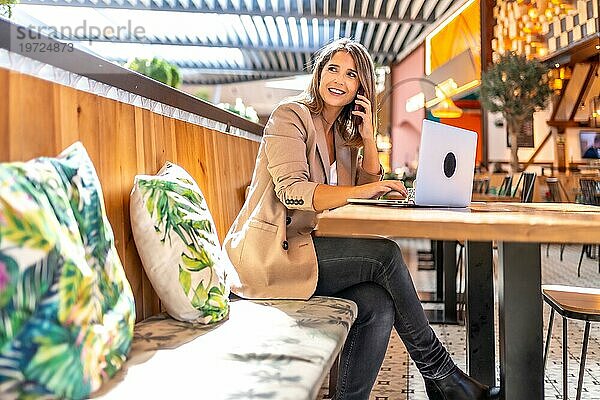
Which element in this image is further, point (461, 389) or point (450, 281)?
point (450, 281)

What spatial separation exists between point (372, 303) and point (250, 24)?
1137 cm

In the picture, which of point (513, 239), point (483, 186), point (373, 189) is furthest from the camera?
point (483, 186)

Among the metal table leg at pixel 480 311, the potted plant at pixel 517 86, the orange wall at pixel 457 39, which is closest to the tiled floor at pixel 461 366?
the metal table leg at pixel 480 311

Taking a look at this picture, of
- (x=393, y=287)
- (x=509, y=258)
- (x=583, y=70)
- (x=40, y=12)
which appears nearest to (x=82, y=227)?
(x=509, y=258)

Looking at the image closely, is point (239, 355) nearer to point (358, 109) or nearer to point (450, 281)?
point (358, 109)

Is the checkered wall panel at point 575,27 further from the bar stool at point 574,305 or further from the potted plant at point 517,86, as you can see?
the bar stool at point 574,305

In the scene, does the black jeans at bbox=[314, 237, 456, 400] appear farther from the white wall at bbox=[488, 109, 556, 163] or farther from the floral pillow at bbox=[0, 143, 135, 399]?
the white wall at bbox=[488, 109, 556, 163]

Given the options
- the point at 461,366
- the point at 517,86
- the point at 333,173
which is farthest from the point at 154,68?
the point at 517,86

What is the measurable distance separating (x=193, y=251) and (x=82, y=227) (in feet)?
1.42

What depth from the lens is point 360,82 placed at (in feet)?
6.97

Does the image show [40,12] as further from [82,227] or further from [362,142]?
[82,227]

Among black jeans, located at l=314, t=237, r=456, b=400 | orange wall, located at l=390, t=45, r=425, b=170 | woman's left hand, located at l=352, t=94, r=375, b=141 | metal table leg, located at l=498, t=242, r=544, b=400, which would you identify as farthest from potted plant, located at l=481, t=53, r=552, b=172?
metal table leg, located at l=498, t=242, r=544, b=400

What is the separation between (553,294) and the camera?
6.75 ft

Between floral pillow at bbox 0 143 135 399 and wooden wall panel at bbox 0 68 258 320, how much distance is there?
0.09m
